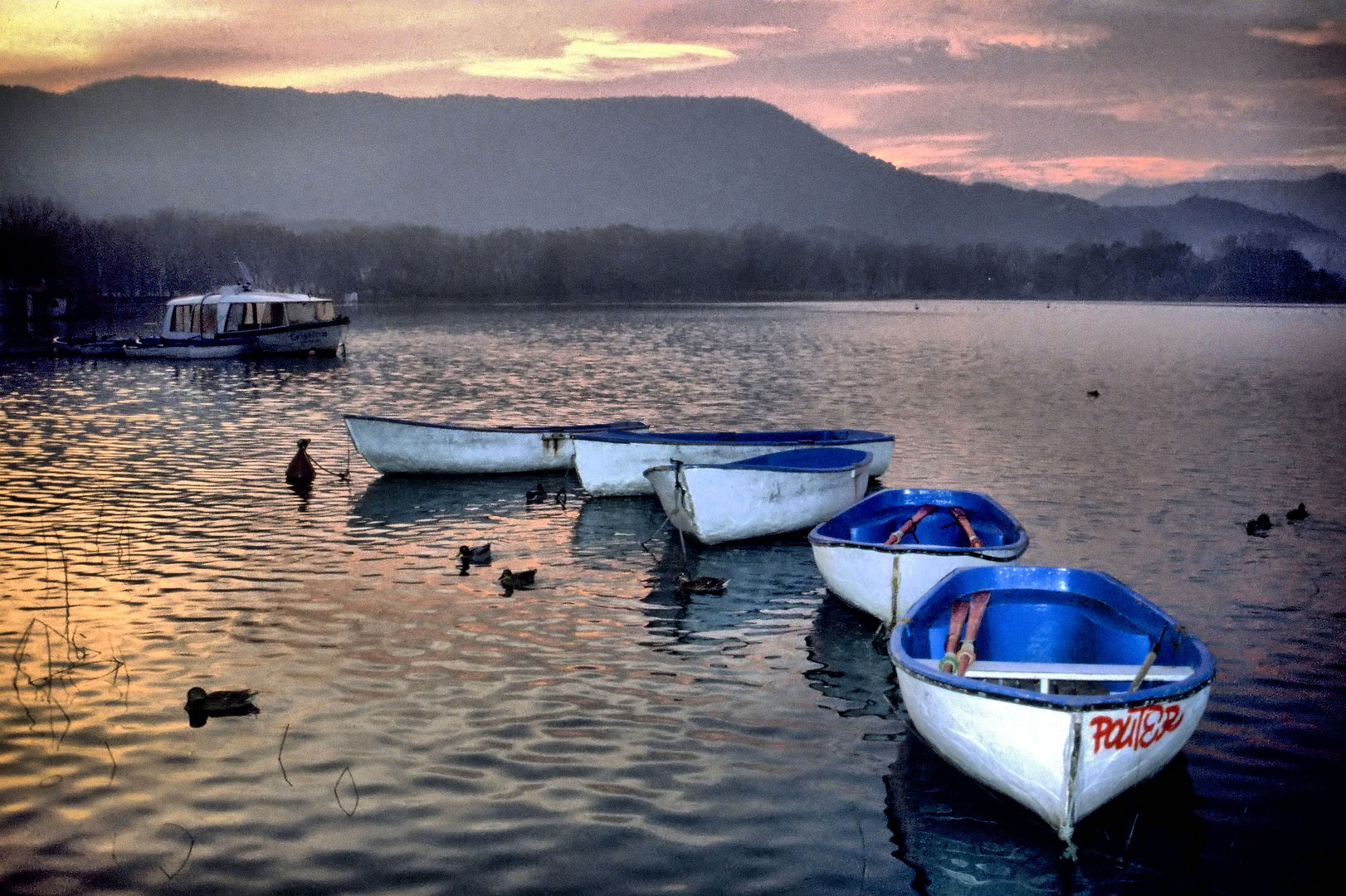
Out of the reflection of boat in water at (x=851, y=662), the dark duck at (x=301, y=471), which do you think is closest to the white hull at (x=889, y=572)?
the reflection of boat in water at (x=851, y=662)

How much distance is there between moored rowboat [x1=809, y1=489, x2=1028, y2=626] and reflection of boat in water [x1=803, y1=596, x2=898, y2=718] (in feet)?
1.40

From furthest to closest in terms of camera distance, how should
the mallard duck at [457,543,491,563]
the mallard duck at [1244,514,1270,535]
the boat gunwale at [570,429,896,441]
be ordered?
the boat gunwale at [570,429,896,441] → the mallard duck at [1244,514,1270,535] → the mallard duck at [457,543,491,563]

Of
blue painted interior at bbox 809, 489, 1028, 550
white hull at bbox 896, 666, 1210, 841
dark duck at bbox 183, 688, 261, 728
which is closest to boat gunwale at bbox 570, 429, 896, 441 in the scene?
blue painted interior at bbox 809, 489, 1028, 550

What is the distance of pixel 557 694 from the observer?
1250 centimetres

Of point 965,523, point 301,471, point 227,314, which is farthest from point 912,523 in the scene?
point 227,314

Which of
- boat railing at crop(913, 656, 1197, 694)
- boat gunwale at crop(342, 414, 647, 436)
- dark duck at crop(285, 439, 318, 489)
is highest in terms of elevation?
boat gunwale at crop(342, 414, 647, 436)

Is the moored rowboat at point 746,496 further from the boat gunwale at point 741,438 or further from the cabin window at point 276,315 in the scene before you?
the cabin window at point 276,315

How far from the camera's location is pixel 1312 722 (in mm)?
12109

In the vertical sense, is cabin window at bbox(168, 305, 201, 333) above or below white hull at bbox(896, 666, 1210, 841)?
above

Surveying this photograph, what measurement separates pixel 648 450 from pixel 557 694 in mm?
11490

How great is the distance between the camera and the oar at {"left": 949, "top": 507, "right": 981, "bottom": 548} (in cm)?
1545

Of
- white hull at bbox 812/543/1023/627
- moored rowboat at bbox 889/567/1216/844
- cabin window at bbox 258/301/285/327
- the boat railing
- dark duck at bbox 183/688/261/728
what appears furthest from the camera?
cabin window at bbox 258/301/285/327

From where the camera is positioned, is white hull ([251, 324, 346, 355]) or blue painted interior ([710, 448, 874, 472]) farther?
white hull ([251, 324, 346, 355])

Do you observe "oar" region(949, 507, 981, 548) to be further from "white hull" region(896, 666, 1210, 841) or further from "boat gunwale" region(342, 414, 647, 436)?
"boat gunwale" region(342, 414, 647, 436)
